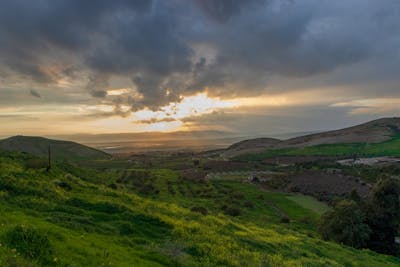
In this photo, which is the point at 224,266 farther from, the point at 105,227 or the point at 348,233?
the point at 348,233

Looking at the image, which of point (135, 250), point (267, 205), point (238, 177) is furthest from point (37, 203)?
point (238, 177)

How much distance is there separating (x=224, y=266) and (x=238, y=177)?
162 metres

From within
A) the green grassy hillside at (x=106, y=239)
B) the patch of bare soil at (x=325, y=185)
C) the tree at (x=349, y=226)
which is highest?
the green grassy hillside at (x=106, y=239)

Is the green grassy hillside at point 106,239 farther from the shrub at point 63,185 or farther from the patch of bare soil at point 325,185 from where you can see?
the patch of bare soil at point 325,185

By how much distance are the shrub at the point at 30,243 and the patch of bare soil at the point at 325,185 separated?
380 ft

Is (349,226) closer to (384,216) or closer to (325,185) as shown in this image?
(384,216)

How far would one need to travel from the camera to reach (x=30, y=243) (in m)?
12.5

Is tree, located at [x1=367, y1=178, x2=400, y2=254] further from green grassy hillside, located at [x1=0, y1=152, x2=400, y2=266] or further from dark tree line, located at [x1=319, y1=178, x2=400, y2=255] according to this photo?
green grassy hillside, located at [x1=0, y1=152, x2=400, y2=266]

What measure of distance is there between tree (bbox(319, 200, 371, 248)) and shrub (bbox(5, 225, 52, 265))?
145ft

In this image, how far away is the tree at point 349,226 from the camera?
4581 cm

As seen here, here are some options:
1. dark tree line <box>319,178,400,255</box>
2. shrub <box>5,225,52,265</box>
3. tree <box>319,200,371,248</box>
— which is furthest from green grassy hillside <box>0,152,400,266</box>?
dark tree line <box>319,178,400,255</box>

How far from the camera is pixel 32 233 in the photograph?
1303 centimetres

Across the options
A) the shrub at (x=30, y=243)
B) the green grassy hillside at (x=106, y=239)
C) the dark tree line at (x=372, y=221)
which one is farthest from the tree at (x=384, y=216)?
the shrub at (x=30, y=243)

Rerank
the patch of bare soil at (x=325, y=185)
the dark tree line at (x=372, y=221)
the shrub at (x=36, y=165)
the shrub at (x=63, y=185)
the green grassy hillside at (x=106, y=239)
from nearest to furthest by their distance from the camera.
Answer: the green grassy hillside at (x=106, y=239) < the shrub at (x=63, y=185) < the shrub at (x=36, y=165) < the dark tree line at (x=372, y=221) < the patch of bare soil at (x=325, y=185)
